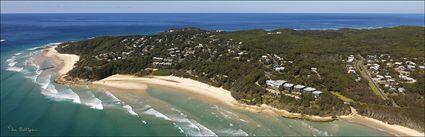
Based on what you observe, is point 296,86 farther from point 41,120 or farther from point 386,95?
point 41,120

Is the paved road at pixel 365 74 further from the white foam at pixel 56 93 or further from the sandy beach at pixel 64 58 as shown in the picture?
the sandy beach at pixel 64 58

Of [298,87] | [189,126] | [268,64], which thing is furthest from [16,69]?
[298,87]

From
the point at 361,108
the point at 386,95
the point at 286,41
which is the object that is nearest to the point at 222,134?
the point at 361,108

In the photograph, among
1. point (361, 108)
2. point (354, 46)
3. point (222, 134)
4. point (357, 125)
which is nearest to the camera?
point (222, 134)

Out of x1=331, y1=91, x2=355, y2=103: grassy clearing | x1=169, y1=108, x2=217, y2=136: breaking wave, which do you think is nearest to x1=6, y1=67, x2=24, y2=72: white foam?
x1=169, y1=108, x2=217, y2=136: breaking wave

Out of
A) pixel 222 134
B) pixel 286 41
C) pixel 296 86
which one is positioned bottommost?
pixel 222 134


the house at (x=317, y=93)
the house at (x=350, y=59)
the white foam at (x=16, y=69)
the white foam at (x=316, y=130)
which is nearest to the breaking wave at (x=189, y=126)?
the white foam at (x=316, y=130)

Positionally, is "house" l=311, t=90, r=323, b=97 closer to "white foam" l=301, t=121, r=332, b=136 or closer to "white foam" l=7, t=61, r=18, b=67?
"white foam" l=301, t=121, r=332, b=136
